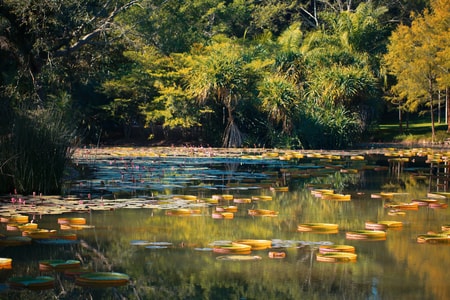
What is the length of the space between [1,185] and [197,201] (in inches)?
126

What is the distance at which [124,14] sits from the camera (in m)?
Result: 39.2

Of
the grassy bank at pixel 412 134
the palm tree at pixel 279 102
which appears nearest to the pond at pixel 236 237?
the palm tree at pixel 279 102

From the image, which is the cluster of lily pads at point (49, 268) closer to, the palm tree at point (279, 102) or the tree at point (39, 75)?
the tree at point (39, 75)

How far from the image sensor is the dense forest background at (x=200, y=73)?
21.8 meters

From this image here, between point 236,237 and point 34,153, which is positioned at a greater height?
point 34,153

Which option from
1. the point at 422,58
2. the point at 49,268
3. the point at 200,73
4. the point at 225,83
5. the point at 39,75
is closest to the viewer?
the point at 49,268

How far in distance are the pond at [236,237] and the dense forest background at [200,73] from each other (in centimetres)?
434

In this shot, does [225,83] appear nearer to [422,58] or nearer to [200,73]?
[200,73]

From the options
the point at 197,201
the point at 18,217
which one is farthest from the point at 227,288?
the point at 197,201

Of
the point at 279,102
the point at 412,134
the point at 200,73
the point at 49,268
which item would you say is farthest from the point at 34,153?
the point at 412,134

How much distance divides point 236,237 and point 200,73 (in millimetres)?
24201

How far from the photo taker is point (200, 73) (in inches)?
1342

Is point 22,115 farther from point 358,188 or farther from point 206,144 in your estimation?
point 206,144

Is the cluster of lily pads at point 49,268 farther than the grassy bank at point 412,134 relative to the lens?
No
